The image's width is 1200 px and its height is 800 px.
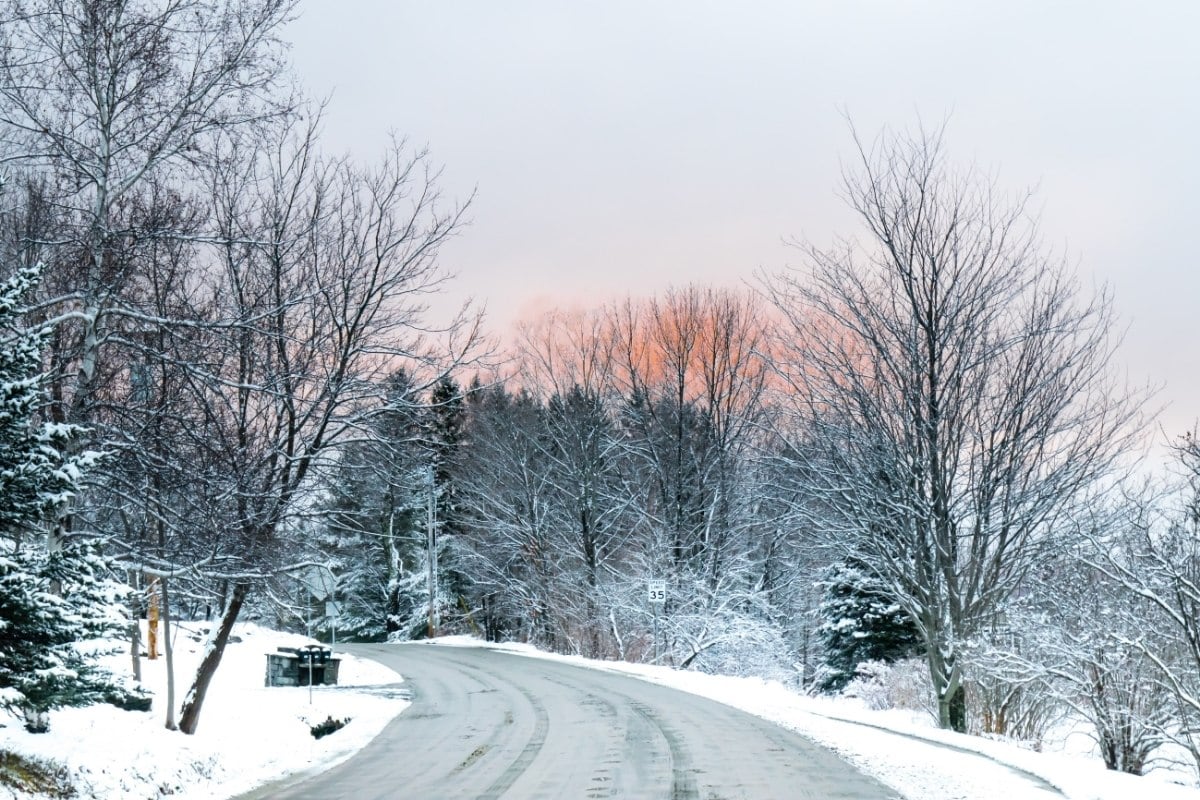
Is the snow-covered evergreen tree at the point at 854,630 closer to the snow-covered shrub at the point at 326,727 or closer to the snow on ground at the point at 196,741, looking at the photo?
the snow on ground at the point at 196,741

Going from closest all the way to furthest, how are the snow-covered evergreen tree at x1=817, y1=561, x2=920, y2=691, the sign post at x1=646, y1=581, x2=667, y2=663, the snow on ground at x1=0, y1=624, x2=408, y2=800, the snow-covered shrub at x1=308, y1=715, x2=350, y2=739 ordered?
the snow on ground at x1=0, y1=624, x2=408, y2=800
the snow-covered shrub at x1=308, y1=715, x2=350, y2=739
the sign post at x1=646, y1=581, x2=667, y2=663
the snow-covered evergreen tree at x1=817, y1=561, x2=920, y2=691

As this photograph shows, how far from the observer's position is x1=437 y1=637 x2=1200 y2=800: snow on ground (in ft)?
32.8

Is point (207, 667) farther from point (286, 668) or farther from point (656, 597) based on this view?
point (656, 597)

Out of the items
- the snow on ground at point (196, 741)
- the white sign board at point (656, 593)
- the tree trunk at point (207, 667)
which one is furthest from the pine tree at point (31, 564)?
the white sign board at point (656, 593)

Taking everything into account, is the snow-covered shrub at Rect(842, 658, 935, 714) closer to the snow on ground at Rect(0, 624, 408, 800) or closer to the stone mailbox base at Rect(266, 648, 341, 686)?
the snow on ground at Rect(0, 624, 408, 800)

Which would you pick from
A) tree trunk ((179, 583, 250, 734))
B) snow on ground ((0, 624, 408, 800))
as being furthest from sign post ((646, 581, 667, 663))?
tree trunk ((179, 583, 250, 734))

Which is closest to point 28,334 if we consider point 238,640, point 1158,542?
point 1158,542

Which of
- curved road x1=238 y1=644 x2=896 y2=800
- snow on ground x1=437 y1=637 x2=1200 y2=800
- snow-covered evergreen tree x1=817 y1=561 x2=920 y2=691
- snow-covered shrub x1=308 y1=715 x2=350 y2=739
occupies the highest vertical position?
snow-covered evergreen tree x1=817 y1=561 x2=920 y2=691

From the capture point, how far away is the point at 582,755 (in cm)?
1292

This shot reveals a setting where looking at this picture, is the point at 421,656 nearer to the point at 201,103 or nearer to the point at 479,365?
the point at 479,365

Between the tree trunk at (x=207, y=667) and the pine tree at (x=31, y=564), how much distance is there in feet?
14.3

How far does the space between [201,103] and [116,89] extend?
0.87 m

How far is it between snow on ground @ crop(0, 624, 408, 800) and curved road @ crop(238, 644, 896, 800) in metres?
0.60

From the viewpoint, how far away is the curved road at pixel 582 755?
34.3 feet
